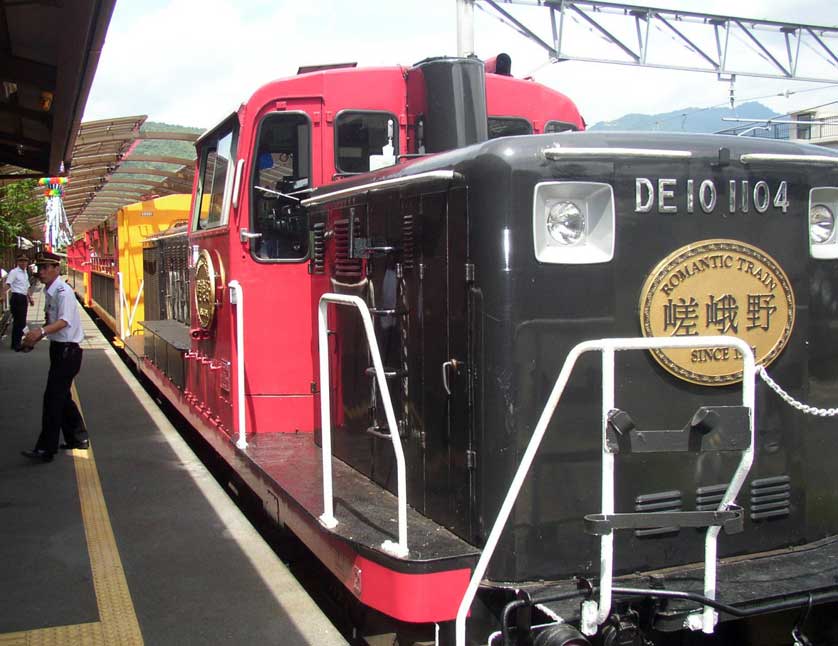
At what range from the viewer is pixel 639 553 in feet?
9.52

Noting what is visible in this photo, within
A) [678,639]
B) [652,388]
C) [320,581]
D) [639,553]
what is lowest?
[320,581]

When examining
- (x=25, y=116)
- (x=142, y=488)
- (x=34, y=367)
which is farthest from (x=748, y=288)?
(x=34, y=367)

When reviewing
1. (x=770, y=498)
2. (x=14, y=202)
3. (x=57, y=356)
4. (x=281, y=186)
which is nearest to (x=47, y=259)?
(x=57, y=356)

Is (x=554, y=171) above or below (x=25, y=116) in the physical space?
below

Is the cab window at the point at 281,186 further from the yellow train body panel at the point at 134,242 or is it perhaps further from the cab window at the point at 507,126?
the yellow train body panel at the point at 134,242

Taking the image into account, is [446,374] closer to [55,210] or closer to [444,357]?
[444,357]

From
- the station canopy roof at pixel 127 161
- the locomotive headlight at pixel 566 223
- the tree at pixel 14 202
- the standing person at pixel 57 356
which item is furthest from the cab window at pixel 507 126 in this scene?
the tree at pixel 14 202

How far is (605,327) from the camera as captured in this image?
2.83m

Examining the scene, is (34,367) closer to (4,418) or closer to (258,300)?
(4,418)

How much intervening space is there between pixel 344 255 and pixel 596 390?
1519 mm

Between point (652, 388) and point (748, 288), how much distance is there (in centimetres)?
49

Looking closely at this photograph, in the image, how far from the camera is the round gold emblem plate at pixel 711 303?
2.83 meters

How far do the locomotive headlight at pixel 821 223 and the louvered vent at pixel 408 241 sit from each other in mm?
1492

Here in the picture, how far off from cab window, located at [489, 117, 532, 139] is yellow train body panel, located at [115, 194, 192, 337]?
870 centimetres
